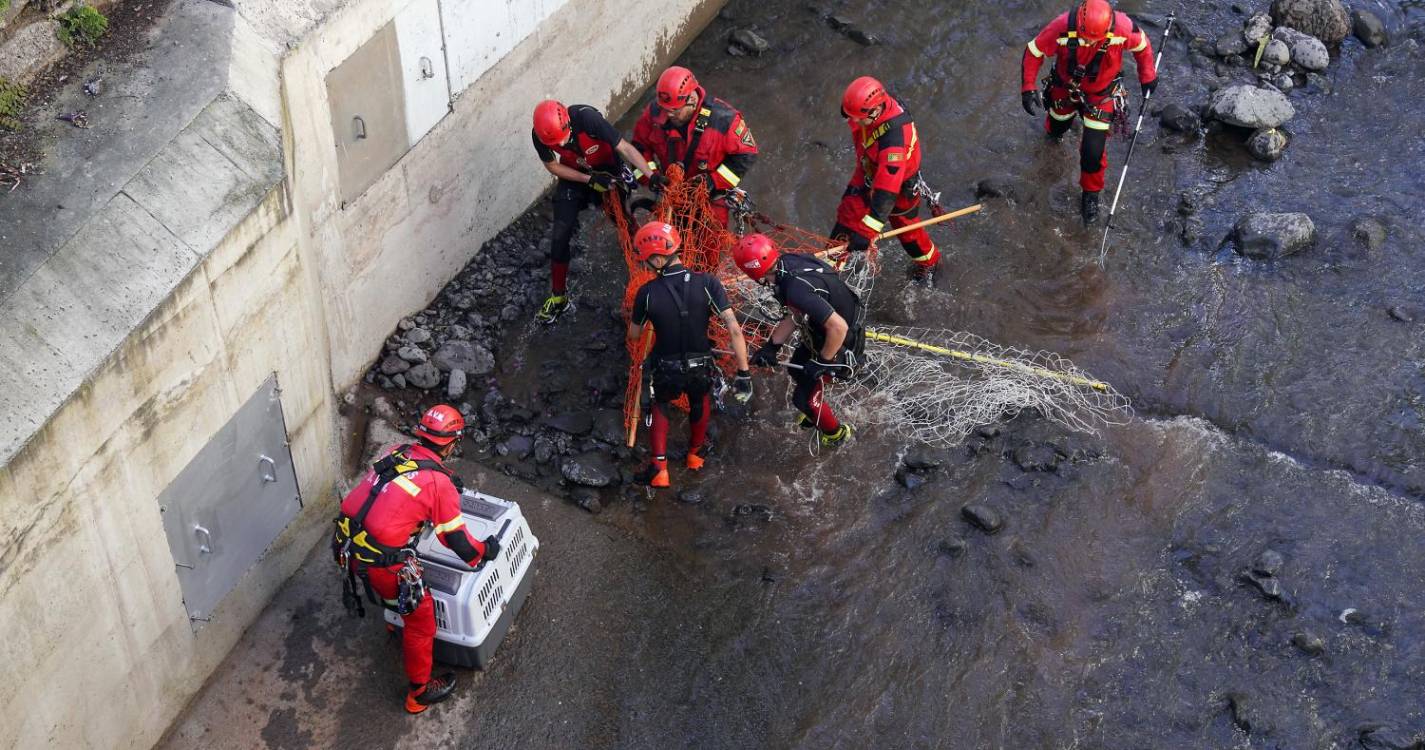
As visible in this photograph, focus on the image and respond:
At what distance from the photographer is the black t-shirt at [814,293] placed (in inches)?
278

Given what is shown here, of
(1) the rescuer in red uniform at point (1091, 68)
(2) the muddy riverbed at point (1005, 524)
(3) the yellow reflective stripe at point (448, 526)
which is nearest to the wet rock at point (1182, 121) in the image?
(2) the muddy riverbed at point (1005, 524)

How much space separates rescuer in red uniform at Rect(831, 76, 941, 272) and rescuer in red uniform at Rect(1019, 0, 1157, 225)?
1.67 metres

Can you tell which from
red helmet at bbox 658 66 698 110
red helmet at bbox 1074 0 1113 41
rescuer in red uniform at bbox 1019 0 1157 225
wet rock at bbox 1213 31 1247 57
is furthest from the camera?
wet rock at bbox 1213 31 1247 57

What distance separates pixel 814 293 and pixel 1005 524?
1.85 meters

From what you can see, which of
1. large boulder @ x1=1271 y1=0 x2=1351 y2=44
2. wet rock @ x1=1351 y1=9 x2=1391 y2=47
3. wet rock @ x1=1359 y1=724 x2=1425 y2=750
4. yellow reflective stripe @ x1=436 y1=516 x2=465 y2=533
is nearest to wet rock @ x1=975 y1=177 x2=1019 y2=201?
large boulder @ x1=1271 y1=0 x2=1351 y2=44


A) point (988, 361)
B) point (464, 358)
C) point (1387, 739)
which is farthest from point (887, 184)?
point (1387, 739)

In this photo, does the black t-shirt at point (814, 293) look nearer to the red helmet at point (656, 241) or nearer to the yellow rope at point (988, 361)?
the red helmet at point (656, 241)

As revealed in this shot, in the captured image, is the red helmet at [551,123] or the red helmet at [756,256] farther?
the red helmet at [551,123]

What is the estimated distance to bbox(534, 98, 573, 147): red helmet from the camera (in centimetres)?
799

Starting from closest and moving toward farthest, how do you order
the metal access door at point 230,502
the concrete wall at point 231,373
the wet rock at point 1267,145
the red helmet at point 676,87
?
the concrete wall at point 231,373 → the metal access door at point 230,502 → the red helmet at point 676,87 → the wet rock at point 1267,145

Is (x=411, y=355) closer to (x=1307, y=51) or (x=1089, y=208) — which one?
(x=1089, y=208)

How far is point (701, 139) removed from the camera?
26.9 feet

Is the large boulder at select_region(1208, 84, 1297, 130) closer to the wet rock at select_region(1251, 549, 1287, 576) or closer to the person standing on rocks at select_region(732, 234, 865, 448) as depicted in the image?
the wet rock at select_region(1251, 549, 1287, 576)

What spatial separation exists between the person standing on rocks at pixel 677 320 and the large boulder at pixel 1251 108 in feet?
19.2
